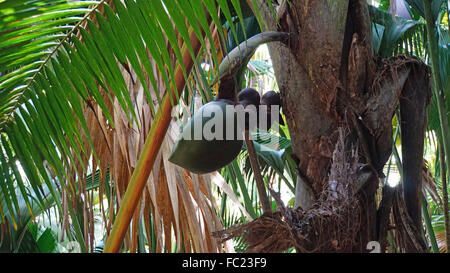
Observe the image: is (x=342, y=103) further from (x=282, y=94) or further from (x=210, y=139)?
(x=210, y=139)

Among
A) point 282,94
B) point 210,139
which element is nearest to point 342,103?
point 282,94

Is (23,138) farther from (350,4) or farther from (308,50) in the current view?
(350,4)

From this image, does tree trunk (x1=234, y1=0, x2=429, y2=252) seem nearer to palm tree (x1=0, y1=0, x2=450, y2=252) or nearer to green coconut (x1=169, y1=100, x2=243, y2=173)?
palm tree (x1=0, y1=0, x2=450, y2=252)

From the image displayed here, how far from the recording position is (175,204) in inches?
49.7

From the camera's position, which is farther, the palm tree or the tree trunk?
the tree trunk

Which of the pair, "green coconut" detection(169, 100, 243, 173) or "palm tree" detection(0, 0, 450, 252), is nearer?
"palm tree" detection(0, 0, 450, 252)

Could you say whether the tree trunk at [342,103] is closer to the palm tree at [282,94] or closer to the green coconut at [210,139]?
the palm tree at [282,94]

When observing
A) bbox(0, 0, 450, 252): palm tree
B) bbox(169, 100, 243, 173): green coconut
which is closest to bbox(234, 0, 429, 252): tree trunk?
bbox(0, 0, 450, 252): palm tree

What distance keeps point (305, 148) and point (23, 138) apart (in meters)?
0.50

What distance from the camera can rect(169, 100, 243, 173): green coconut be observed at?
0.93 meters

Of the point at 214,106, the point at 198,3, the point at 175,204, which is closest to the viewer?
the point at 198,3

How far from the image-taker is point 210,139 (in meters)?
0.93

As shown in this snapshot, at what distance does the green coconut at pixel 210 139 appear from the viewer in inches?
36.6
